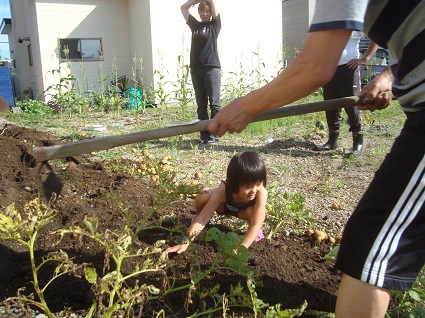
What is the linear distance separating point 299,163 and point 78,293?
10.3ft

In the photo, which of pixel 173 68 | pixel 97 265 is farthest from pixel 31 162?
pixel 173 68

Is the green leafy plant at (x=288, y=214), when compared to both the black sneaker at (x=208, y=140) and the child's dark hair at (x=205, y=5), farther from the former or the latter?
the child's dark hair at (x=205, y=5)

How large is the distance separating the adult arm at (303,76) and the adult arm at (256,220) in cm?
101

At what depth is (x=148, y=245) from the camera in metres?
2.58

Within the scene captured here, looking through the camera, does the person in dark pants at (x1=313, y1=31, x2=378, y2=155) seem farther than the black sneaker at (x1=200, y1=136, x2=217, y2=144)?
No

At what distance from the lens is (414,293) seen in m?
1.96

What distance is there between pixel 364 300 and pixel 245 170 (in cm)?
128

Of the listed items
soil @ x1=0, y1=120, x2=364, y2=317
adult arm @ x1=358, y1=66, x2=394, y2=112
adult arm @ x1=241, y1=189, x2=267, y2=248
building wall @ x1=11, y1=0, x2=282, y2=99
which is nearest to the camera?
soil @ x1=0, y1=120, x2=364, y2=317

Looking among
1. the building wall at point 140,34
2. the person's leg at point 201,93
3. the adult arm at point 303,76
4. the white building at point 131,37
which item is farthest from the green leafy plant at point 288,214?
the building wall at point 140,34

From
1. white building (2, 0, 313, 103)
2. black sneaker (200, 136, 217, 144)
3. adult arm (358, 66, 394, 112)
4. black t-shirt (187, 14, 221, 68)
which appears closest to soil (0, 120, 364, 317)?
adult arm (358, 66, 394, 112)

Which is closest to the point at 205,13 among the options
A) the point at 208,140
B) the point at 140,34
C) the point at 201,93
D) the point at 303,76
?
the point at 201,93

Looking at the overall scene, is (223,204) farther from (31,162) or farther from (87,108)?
(87,108)

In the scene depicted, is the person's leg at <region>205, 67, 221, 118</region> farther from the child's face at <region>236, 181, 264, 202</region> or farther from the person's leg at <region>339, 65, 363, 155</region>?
the child's face at <region>236, 181, 264, 202</region>

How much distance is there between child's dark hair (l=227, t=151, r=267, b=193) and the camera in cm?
255
